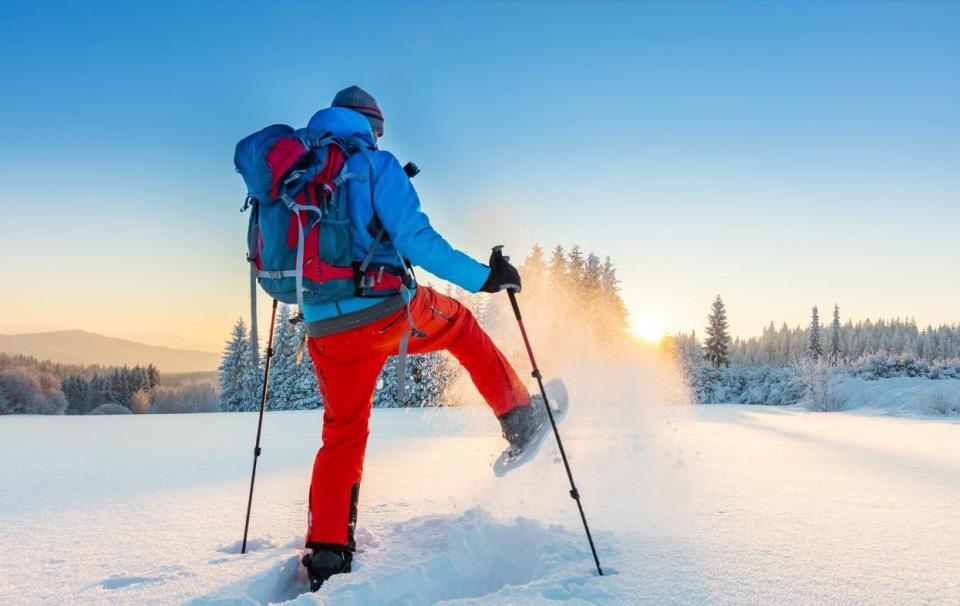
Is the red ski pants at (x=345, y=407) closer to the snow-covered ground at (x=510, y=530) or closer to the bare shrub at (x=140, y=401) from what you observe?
the snow-covered ground at (x=510, y=530)

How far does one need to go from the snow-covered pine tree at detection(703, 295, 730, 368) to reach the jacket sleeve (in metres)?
56.0

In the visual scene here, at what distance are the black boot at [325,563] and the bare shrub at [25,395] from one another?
5840cm

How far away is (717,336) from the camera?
179 feet

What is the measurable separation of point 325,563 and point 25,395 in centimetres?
6611

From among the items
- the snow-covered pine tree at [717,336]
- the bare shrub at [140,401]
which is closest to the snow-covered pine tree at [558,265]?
the snow-covered pine tree at [717,336]

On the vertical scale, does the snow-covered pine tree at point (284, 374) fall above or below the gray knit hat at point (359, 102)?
below

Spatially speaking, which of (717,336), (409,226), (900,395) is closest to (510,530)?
(409,226)

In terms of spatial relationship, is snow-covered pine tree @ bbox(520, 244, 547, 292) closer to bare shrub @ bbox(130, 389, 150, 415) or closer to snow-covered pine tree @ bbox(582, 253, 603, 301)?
snow-covered pine tree @ bbox(582, 253, 603, 301)

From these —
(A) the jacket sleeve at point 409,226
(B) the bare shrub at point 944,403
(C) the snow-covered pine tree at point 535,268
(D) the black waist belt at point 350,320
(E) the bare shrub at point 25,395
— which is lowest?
(E) the bare shrub at point 25,395

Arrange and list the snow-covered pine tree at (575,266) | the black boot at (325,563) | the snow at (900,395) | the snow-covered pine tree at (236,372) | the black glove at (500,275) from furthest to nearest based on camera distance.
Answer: the snow-covered pine tree at (236,372) → the snow-covered pine tree at (575,266) → the snow at (900,395) → the black glove at (500,275) → the black boot at (325,563)

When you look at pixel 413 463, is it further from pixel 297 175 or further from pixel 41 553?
pixel 297 175

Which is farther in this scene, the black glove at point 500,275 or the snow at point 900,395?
the snow at point 900,395

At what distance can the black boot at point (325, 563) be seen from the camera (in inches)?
98.5

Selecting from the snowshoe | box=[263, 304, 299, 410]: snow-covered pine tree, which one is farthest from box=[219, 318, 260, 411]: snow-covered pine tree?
the snowshoe
